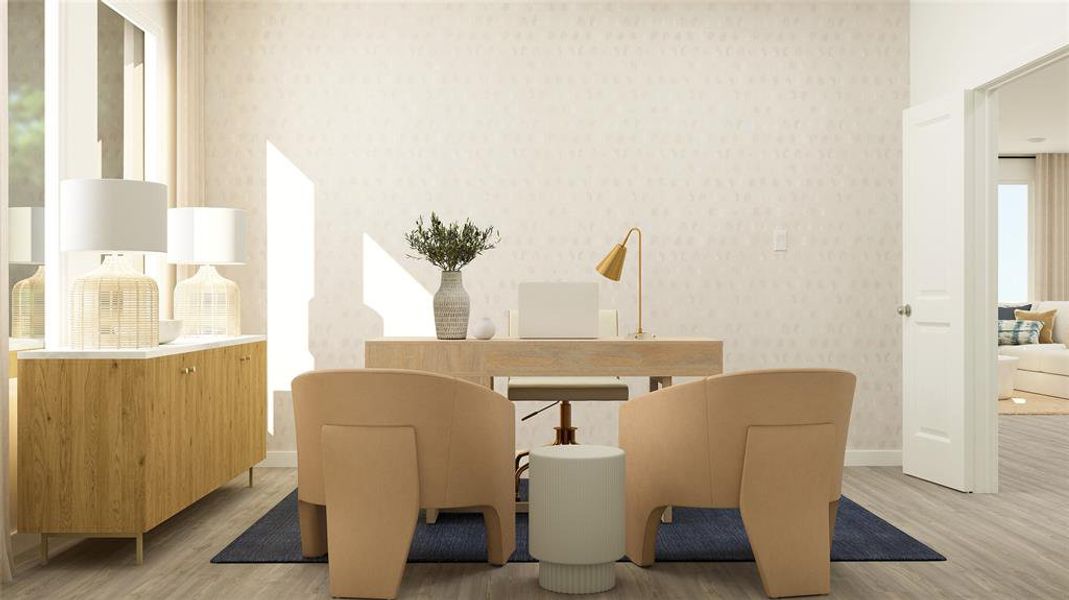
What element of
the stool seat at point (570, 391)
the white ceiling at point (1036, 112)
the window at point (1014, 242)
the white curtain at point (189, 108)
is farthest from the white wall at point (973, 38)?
the window at point (1014, 242)

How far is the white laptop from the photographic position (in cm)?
335

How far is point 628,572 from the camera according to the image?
302 cm

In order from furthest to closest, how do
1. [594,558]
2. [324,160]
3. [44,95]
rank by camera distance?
[324,160] < [44,95] < [594,558]

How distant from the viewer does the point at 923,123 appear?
4781 millimetres

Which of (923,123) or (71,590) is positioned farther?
(923,123)

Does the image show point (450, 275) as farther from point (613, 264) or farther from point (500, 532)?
point (500, 532)

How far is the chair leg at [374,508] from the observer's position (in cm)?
272

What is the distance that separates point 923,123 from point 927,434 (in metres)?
1.73

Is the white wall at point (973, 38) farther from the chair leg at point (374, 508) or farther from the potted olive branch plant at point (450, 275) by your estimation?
the chair leg at point (374, 508)

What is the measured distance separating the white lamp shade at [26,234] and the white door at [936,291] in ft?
14.2

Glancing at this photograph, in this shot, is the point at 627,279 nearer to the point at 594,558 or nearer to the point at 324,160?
the point at 324,160

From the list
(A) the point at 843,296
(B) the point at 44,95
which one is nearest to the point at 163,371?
(B) the point at 44,95

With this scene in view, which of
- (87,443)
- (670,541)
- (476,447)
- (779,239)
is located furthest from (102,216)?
(779,239)

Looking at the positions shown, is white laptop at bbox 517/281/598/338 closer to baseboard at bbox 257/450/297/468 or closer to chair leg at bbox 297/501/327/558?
chair leg at bbox 297/501/327/558
